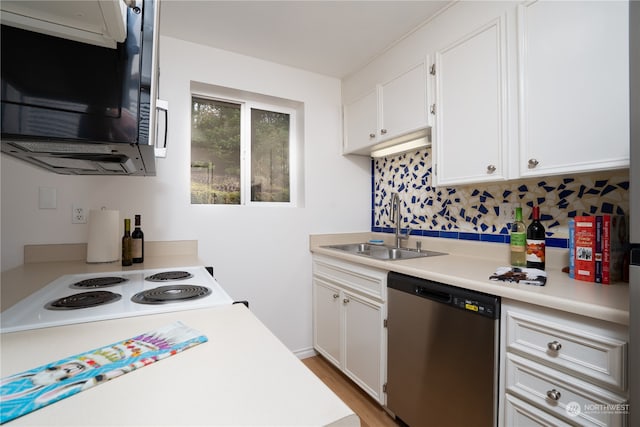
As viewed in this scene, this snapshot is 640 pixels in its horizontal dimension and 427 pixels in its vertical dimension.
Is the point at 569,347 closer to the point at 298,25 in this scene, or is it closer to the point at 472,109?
the point at 472,109

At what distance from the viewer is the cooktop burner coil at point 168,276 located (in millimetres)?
1333

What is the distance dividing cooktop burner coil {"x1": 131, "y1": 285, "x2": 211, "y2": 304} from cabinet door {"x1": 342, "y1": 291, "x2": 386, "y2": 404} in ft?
3.54

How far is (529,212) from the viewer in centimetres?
169

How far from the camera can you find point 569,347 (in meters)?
1.01

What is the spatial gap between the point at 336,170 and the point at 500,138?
1404 millimetres

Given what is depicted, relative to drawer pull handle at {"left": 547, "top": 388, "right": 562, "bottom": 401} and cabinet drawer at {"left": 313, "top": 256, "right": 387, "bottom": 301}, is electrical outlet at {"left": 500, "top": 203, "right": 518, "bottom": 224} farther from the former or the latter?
drawer pull handle at {"left": 547, "top": 388, "right": 562, "bottom": 401}

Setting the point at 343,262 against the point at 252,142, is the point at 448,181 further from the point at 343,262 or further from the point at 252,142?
the point at 252,142

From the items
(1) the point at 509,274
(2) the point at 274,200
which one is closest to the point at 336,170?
(2) the point at 274,200

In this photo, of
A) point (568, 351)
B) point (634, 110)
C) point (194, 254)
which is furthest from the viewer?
point (194, 254)

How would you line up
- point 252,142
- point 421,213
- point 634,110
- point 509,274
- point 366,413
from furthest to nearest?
1. point 252,142
2. point 421,213
3. point 366,413
4. point 509,274
5. point 634,110

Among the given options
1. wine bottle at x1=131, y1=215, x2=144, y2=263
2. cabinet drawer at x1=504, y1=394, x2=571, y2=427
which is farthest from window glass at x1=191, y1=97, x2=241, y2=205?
cabinet drawer at x1=504, y1=394, x2=571, y2=427

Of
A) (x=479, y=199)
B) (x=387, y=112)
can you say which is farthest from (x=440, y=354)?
(x=387, y=112)

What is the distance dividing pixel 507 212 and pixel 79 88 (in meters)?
2.02

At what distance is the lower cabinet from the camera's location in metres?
1.79
